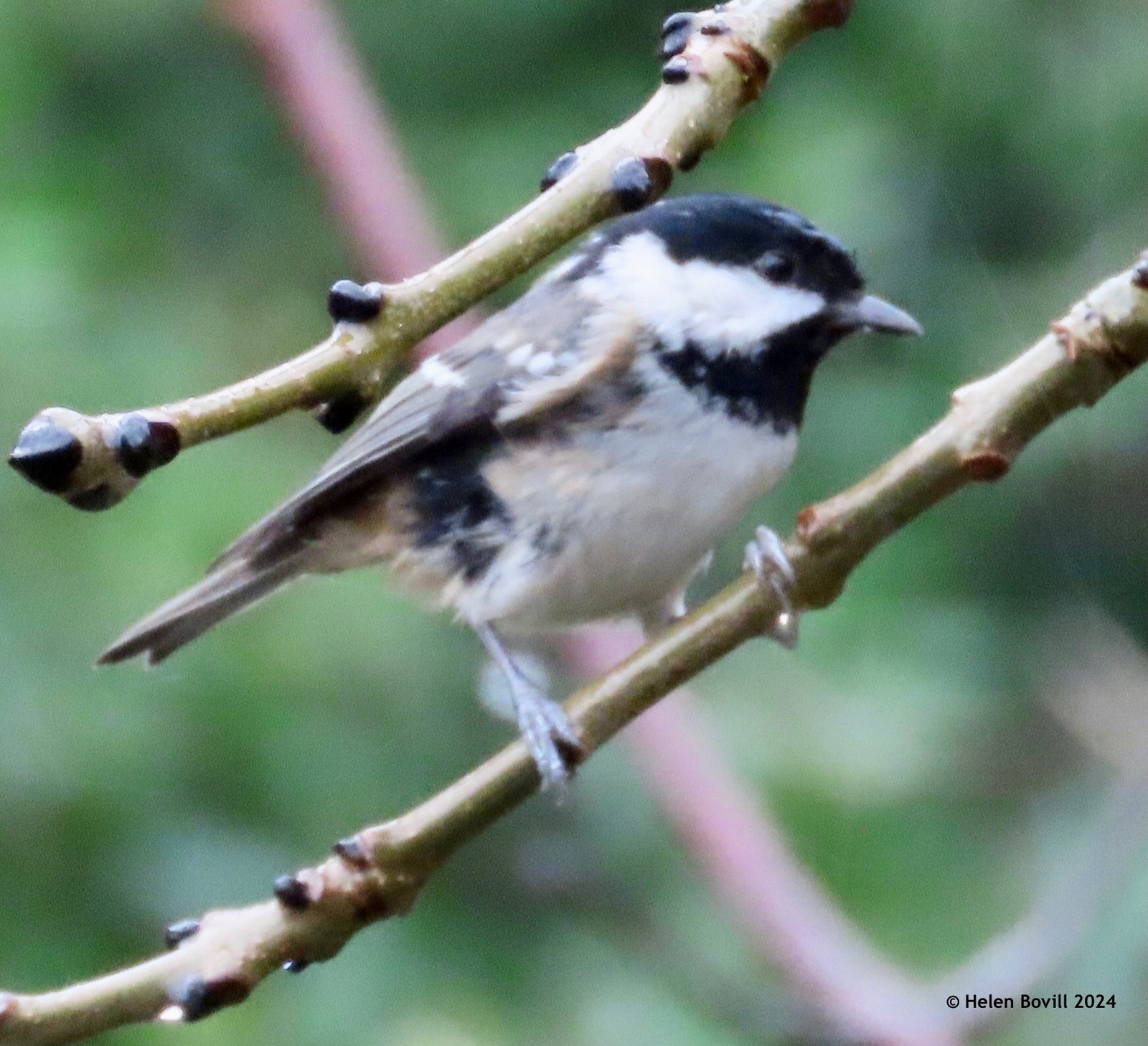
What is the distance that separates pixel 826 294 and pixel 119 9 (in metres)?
1.80

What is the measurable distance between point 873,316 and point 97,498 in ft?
2.53

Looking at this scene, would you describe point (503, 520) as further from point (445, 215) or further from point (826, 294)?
point (445, 215)

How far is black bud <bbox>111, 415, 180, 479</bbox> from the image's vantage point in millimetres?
733

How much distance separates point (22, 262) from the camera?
7.30 ft

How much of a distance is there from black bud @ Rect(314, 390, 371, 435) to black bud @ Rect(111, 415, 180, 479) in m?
Answer: 0.08

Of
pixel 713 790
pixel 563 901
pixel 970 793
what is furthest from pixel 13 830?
pixel 970 793

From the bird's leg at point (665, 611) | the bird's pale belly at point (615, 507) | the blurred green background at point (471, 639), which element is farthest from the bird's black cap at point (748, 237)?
the blurred green background at point (471, 639)

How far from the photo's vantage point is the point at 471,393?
145cm

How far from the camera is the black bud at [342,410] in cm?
81

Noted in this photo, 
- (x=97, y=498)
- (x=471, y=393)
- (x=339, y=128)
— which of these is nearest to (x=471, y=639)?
(x=471, y=393)

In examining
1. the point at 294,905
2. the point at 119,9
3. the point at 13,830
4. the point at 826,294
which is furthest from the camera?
the point at 119,9

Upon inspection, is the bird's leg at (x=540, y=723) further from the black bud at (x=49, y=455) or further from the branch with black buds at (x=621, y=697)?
the black bud at (x=49, y=455)

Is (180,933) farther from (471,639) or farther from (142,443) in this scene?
(471,639)

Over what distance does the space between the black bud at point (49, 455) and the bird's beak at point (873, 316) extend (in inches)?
30.5
